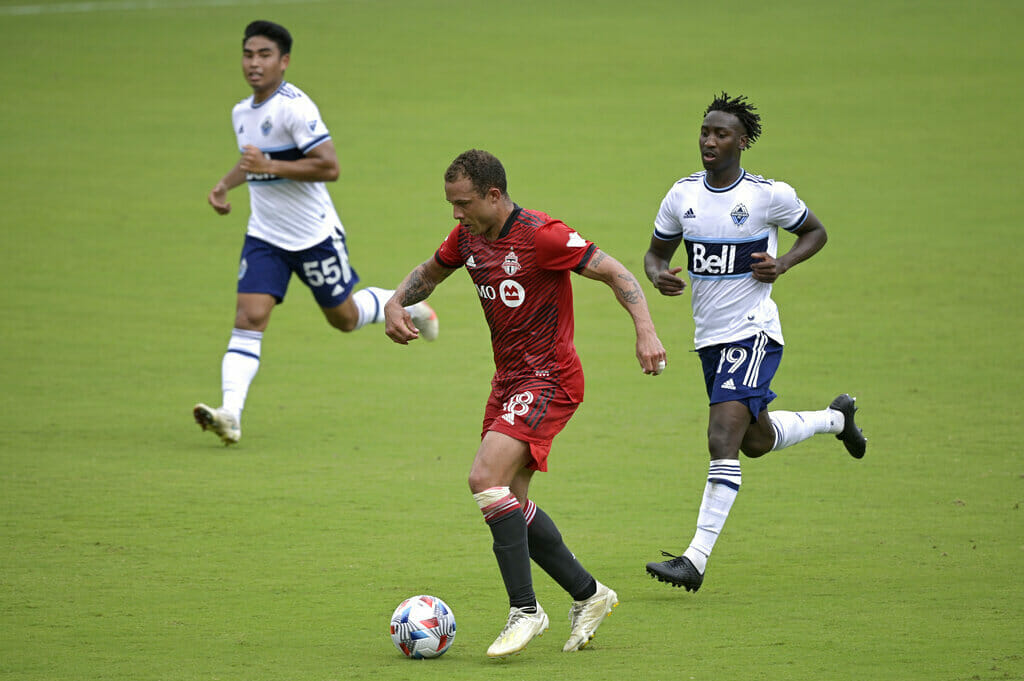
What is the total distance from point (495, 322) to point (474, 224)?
17.9 inches

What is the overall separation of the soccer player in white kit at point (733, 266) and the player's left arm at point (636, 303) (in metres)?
1.13

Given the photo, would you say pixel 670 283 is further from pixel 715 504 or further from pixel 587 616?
pixel 587 616

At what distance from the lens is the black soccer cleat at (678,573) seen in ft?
21.8

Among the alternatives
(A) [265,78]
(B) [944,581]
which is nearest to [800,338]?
(A) [265,78]

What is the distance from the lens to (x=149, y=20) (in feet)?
94.0

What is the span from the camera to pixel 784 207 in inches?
289

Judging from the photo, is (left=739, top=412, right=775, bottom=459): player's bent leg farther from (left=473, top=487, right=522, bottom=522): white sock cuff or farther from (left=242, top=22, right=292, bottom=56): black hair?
(left=242, top=22, right=292, bottom=56): black hair

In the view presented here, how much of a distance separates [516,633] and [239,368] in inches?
179

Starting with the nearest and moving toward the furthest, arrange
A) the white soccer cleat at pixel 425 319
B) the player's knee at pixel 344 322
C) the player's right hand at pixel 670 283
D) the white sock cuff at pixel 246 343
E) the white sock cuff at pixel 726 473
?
the white sock cuff at pixel 726 473, the player's right hand at pixel 670 283, the white sock cuff at pixel 246 343, the player's knee at pixel 344 322, the white soccer cleat at pixel 425 319

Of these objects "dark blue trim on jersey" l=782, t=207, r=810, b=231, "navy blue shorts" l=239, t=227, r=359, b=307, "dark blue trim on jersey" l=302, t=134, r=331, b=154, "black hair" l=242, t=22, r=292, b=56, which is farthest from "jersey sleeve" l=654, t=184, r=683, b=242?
"black hair" l=242, t=22, r=292, b=56

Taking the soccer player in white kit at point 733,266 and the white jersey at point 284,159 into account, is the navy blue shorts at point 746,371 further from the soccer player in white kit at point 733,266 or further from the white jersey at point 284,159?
the white jersey at point 284,159

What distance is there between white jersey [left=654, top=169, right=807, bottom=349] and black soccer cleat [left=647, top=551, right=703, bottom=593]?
3.99ft

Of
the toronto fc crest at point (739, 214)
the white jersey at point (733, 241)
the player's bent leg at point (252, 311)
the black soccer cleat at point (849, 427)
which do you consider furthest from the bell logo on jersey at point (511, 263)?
the player's bent leg at point (252, 311)

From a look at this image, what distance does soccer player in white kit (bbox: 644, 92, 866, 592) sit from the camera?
23.7 feet
